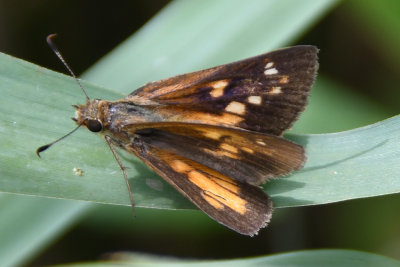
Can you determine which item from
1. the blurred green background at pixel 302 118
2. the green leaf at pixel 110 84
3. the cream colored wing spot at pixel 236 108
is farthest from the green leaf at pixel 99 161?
the blurred green background at pixel 302 118

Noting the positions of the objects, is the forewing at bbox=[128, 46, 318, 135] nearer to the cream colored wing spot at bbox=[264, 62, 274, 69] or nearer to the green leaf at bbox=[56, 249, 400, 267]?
the cream colored wing spot at bbox=[264, 62, 274, 69]

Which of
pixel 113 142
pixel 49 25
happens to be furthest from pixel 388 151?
pixel 49 25

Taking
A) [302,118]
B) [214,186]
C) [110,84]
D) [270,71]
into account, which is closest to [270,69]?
[270,71]

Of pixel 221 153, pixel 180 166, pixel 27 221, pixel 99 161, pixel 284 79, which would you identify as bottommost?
pixel 27 221

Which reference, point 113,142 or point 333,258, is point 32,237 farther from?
point 333,258

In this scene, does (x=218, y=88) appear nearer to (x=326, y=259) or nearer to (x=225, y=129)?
(x=225, y=129)

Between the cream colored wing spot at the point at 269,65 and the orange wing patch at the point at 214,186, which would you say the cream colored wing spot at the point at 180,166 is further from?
the cream colored wing spot at the point at 269,65

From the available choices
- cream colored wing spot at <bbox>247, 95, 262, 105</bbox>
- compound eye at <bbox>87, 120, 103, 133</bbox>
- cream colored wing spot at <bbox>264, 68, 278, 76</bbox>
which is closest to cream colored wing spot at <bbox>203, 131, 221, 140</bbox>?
cream colored wing spot at <bbox>247, 95, 262, 105</bbox>
